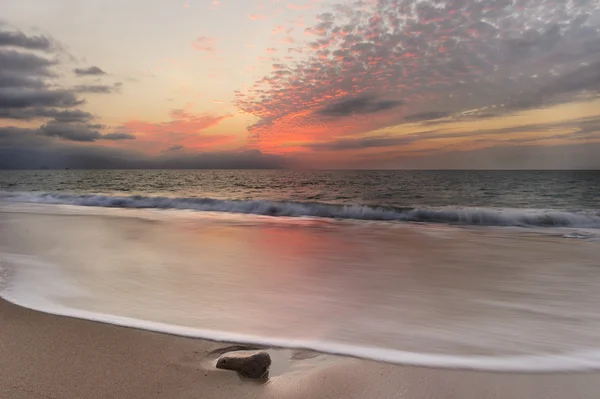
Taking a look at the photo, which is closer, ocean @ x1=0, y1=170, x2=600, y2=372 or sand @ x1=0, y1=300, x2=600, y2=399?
sand @ x1=0, y1=300, x2=600, y2=399

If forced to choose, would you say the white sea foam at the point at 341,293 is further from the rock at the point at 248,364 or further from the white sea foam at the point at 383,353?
the rock at the point at 248,364

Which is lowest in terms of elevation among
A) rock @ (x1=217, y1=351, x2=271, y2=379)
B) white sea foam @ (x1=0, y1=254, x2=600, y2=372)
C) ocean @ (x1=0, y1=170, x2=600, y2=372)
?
ocean @ (x1=0, y1=170, x2=600, y2=372)

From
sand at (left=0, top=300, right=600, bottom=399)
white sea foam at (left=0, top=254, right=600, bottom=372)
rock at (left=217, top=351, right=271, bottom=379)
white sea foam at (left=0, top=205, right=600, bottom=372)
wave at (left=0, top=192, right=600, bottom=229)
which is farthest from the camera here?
wave at (left=0, top=192, right=600, bottom=229)

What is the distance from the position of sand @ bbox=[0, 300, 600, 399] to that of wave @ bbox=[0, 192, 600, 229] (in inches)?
474

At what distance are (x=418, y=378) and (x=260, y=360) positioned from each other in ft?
3.33

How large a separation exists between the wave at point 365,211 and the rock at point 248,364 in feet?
41.5

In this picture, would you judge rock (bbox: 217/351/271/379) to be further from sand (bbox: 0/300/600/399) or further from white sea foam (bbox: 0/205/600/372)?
white sea foam (bbox: 0/205/600/372)

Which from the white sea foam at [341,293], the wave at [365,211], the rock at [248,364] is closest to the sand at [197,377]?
the rock at [248,364]

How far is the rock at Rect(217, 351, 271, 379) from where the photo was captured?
2.32 metres

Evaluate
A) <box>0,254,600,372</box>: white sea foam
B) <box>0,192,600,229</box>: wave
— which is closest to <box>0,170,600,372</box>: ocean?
<box>0,254,600,372</box>: white sea foam

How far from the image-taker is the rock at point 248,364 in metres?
2.32

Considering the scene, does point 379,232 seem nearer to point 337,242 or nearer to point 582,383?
point 337,242

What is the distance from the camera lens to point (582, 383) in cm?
237

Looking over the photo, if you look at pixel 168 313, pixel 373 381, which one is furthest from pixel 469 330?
pixel 168 313
